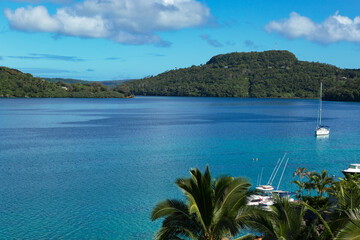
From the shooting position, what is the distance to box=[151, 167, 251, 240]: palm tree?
1325cm

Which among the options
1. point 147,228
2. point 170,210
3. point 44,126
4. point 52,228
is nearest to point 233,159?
point 147,228

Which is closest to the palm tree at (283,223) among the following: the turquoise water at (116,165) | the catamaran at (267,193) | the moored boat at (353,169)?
the catamaran at (267,193)

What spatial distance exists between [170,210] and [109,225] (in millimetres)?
12843

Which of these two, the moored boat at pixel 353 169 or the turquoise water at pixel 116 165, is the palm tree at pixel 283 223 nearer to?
the turquoise water at pixel 116 165

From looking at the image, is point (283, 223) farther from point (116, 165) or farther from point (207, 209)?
point (116, 165)

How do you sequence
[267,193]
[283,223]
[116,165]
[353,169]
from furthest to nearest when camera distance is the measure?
[116,165], [353,169], [267,193], [283,223]

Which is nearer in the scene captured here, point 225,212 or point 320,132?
point 225,212

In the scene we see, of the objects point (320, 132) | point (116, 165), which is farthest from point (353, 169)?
point (320, 132)

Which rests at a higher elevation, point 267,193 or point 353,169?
point 353,169

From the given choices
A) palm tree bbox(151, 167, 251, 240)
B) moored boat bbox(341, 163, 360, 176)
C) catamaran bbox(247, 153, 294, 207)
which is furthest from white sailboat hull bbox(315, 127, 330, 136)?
palm tree bbox(151, 167, 251, 240)

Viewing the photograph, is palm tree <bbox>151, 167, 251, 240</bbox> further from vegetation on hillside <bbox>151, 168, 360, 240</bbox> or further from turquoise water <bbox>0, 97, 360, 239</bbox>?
turquoise water <bbox>0, 97, 360, 239</bbox>

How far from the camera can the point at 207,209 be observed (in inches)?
522

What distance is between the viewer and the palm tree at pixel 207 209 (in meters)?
13.3

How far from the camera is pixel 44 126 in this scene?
82.2 meters
